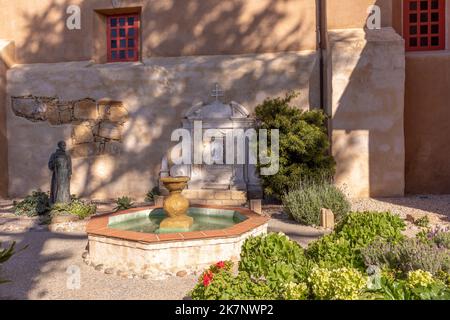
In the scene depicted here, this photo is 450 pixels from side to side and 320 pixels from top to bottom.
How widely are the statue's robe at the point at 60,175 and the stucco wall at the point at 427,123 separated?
8.81m

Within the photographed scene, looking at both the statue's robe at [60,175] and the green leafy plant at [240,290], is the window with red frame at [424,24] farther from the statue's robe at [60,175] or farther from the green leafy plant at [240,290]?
the green leafy plant at [240,290]

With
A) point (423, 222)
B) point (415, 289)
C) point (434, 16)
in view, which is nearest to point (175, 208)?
point (415, 289)

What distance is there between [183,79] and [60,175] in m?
4.74

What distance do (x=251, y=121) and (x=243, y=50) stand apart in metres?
2.38

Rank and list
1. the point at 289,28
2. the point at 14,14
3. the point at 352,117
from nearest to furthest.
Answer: the point at 352,117, the point at 289,28, the point at 14,14

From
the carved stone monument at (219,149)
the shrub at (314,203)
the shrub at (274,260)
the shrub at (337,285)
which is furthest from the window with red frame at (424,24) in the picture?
the shrub at (337,285)

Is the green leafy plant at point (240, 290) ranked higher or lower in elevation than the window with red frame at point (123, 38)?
lower

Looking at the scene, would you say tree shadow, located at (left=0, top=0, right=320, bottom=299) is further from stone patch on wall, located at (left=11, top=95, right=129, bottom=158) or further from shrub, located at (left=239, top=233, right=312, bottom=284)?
shrub, located at (left=239, top=233, right=312, bottom=284)

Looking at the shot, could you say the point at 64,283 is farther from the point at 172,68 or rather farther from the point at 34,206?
the point at 172,68

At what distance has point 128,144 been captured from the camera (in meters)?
11.8

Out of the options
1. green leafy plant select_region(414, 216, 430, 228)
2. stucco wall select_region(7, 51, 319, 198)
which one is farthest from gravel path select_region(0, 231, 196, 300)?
stucco wall select_region(7, 51, 319, 198)

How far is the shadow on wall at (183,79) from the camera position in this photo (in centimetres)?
1120
